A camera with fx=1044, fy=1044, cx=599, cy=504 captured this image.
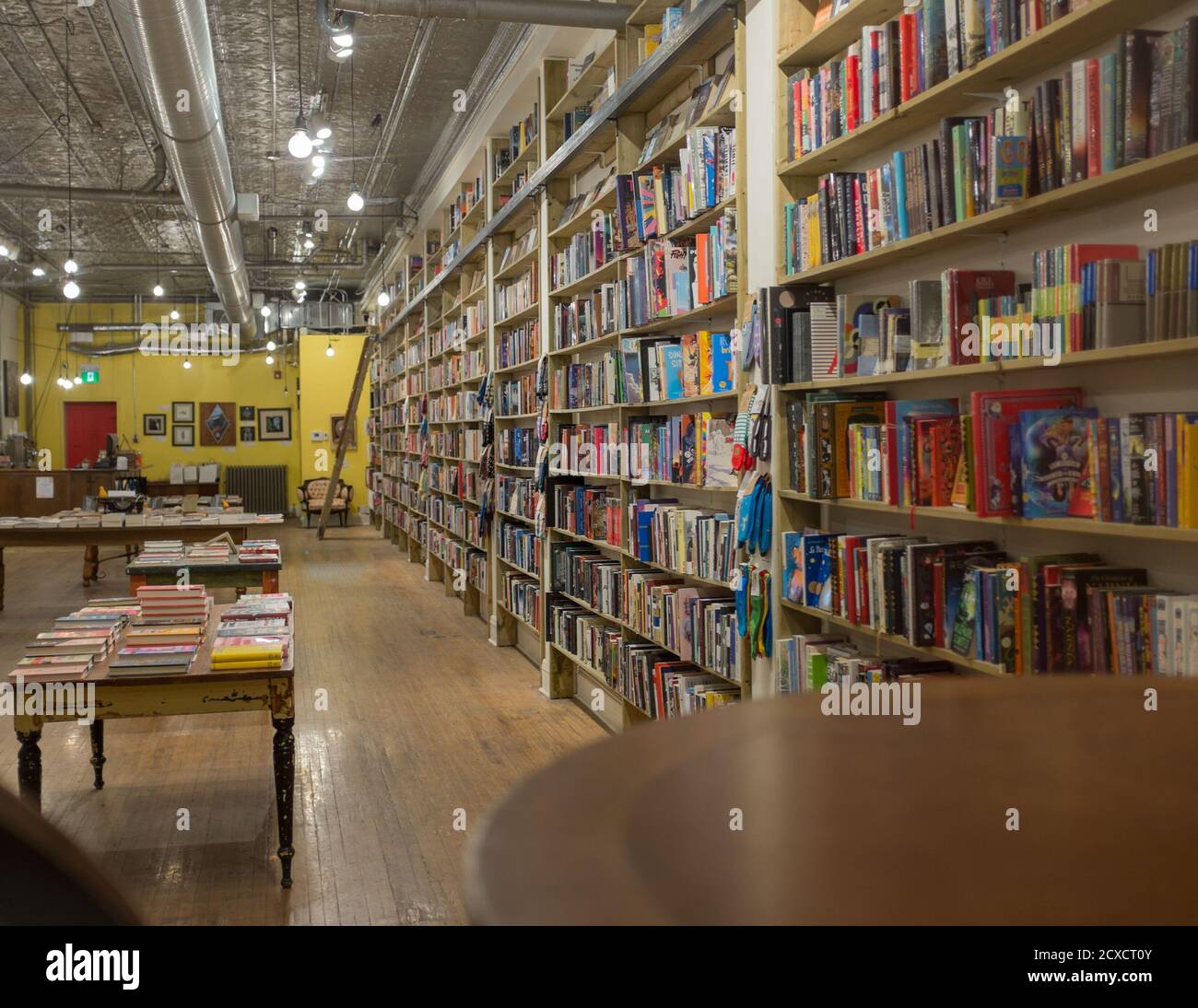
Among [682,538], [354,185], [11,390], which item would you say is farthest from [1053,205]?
[11,390]

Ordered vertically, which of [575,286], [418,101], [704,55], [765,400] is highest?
[418,101]

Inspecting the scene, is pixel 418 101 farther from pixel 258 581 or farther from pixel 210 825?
pixel 210 825

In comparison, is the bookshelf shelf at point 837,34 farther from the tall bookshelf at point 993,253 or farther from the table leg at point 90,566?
the table leg at point 90,566

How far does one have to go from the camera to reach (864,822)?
2.30ft

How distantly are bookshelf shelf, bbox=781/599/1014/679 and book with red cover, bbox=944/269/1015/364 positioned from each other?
77cm

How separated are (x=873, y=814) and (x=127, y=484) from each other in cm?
1520

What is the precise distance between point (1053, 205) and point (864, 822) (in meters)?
2.12

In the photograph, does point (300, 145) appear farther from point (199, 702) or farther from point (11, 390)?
point (11, 390)

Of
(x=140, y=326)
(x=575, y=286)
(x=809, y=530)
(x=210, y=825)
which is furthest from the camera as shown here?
(x=140, y=326)

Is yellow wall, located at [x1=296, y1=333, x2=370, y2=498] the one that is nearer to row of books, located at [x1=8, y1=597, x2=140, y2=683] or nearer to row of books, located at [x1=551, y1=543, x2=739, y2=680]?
row of books, located at [x1=551, y1=543, x2=739, y2=680]

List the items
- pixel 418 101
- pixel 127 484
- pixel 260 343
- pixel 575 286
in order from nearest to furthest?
pixel 575 286 < pixel 418 101 < pixel 127 484 < pixel 260 343

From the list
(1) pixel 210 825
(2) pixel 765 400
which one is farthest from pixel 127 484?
(2) pixel 765 400

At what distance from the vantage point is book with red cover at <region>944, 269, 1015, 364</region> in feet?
8.91

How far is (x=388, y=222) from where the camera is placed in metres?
14.4
